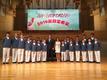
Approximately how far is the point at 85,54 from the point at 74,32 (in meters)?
8.85

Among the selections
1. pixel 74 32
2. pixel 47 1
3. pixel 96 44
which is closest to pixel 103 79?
pixel 96 44

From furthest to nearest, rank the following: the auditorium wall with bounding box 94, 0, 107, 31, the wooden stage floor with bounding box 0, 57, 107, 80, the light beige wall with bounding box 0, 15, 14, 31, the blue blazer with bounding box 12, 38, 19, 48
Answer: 1. the light beige wall with bounding box 0, 15, 14, 31
2. the auditorium wall with bounding box 94, 0, 107, 31
3. the blue blazer with bounding box 12, 38, 19, 48
4. the wooden stage floor with bounding box 0, 57, 107, 80

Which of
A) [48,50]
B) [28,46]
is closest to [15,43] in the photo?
[28,46]

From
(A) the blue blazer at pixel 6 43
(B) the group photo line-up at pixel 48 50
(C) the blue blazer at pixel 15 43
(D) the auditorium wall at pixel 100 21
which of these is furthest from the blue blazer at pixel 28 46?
(D) the auditorium wall at pixel 100 21

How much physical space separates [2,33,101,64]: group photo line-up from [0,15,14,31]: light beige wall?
6795mm

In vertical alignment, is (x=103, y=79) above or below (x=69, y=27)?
below

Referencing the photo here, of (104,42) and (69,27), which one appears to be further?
(69,27)

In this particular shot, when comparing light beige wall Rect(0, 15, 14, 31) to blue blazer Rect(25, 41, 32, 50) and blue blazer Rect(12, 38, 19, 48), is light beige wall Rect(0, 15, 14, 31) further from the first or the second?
blue blazer Rect(12, 38, 19, 48)

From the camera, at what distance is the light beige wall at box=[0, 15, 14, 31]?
22.3m

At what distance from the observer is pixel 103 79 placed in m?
7.08

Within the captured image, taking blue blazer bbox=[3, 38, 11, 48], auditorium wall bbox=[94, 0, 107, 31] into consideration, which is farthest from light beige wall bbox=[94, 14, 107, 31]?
blue blazer bbox=[3, 38, 11, 48]

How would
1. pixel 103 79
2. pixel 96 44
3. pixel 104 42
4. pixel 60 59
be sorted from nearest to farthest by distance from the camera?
pixel 103 79 → pixel 96 44 → pixel 60 59 → pixel 104 42

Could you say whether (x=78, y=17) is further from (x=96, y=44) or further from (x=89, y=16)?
(x=96, y=44)

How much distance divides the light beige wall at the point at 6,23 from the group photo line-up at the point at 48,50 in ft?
22.3
